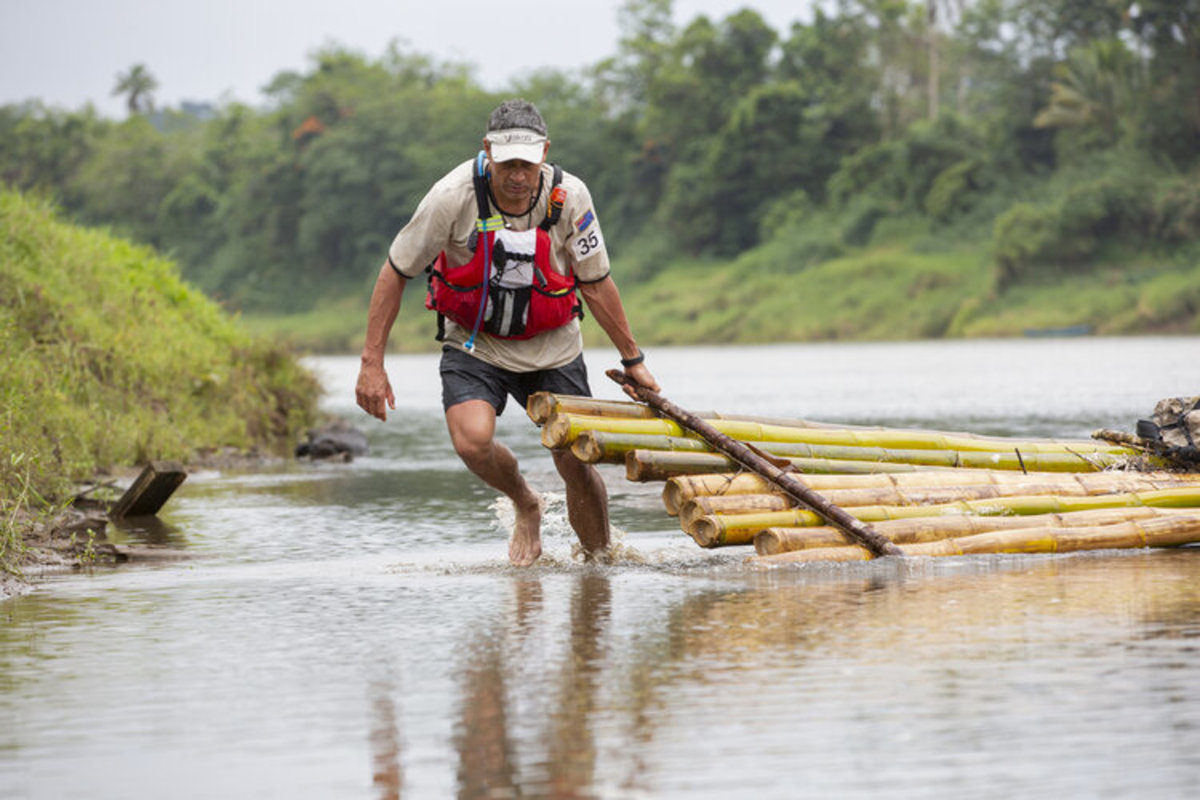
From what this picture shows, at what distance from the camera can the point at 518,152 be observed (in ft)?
25.5

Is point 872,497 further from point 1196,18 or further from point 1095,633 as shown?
point 1196,18

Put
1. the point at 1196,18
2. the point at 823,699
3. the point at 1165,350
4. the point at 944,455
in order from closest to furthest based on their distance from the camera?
the point at 823,699, the point at 944,455, the point at 1165,350, the point at 1196,18

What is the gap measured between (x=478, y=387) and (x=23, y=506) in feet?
9.26

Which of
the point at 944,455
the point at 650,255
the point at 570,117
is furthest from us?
the point at 570,117

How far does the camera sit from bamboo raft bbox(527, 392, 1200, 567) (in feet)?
26.9

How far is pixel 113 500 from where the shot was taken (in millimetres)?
12070

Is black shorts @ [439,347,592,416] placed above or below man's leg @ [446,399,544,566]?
above

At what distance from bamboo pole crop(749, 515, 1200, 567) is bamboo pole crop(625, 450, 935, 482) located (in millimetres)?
551

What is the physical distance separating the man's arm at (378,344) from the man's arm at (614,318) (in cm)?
89

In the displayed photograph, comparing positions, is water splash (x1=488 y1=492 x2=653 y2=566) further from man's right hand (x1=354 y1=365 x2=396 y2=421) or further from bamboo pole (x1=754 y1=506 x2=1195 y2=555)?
man's right hand (x1=354 y1=365 x2=396 y2=421)

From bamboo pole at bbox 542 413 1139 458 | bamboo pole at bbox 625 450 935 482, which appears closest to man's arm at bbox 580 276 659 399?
bamboo pole at bbox 542 413 1139 458

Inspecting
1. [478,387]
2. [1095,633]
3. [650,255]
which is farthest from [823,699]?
[650,255]

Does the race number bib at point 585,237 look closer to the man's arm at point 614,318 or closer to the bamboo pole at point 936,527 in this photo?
the man's arm at point 614,318

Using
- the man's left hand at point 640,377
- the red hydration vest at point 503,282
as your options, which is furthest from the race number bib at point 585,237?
the man's left hand at point 640,377
